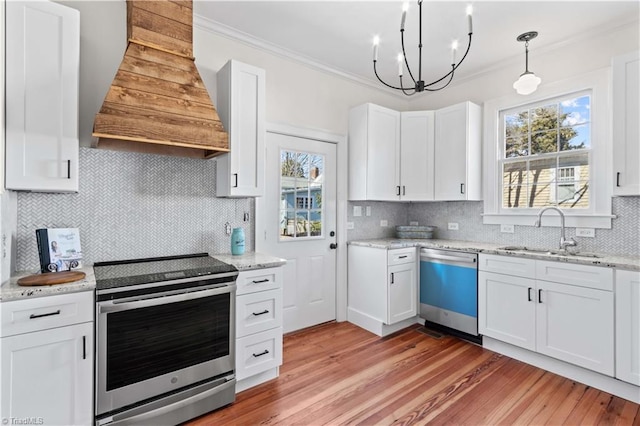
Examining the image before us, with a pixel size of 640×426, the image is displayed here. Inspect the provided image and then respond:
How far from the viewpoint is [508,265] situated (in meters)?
2.80

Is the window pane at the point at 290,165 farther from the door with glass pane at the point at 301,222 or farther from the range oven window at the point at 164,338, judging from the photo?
the range oven window at the point at 164,338

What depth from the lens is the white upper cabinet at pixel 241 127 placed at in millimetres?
2514

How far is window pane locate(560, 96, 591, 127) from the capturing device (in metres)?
2.90

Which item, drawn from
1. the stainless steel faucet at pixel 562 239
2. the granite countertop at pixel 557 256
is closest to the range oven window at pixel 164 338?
the granite countertop at pixel 557 256

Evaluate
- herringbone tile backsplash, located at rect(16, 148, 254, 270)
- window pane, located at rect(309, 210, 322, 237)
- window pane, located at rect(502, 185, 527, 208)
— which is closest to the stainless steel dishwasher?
window pane, located at rect(502, 185, 527, 208)

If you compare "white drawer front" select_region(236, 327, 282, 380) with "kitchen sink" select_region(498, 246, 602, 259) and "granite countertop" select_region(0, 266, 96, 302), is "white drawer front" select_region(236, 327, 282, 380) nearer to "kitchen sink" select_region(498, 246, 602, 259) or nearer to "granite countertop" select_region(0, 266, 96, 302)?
"granite countertop" select_region(0, 266, 96, 302)

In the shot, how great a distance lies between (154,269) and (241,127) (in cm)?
125

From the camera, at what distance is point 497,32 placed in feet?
9.19

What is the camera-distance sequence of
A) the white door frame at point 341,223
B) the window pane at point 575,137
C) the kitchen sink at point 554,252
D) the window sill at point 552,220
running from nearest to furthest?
the kitchen sink at point 554,252 < the window sill at point 552,220 < the window pane at point 575,137 < the white door frame at point 341,223

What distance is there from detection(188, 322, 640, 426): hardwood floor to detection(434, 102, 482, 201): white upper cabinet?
5.42 feet

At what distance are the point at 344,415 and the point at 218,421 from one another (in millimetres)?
793

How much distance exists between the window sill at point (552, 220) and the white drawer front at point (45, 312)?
3644mm

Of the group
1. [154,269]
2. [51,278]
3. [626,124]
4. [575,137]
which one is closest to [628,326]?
[626,124]

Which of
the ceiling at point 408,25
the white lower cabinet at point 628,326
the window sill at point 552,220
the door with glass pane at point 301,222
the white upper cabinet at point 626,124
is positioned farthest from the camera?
the door with glass pane at point 301,222
